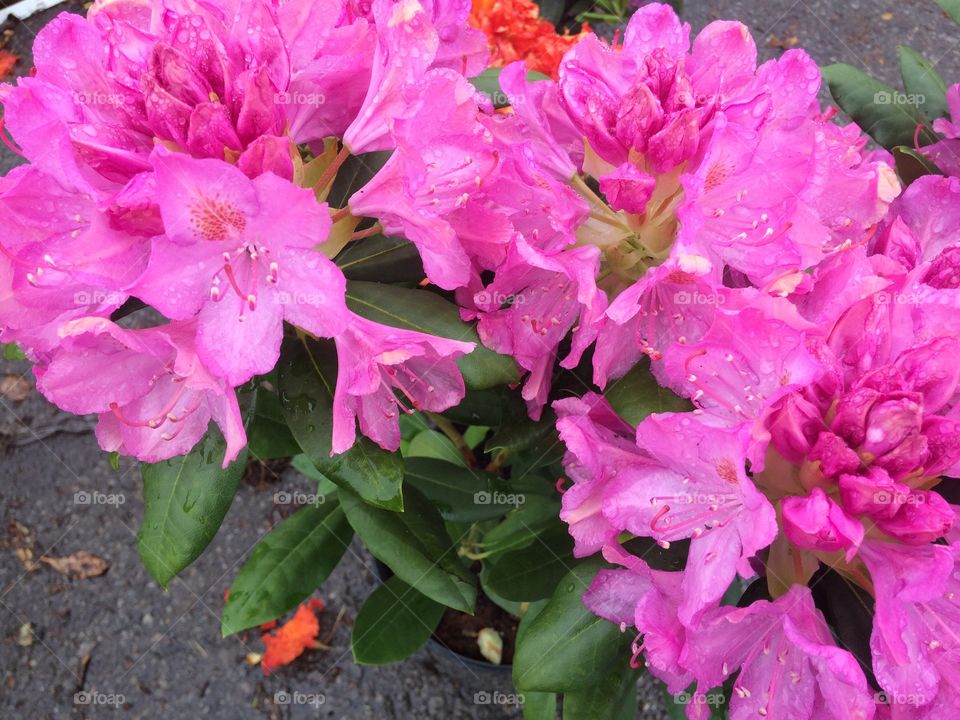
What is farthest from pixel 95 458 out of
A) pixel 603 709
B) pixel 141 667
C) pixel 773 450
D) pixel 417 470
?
pixel 773 450

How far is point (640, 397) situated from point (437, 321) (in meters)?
0.25

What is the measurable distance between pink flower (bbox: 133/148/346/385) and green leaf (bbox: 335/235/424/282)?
0.71ft

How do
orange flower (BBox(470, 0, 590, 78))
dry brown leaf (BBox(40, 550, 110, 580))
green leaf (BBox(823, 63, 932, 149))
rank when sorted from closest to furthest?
green leaf (BBox(823, 63, 932, 149)) < orange flower (BBox(470, 0, 590, 78)) < dry brown leaf (BBox(40, 550, 110, 580))

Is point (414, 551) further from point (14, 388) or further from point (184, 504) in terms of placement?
point (14, 388)

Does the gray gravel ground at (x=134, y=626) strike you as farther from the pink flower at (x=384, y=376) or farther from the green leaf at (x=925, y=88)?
the green leaf at (x=925, y=88)

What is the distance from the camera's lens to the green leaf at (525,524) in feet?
4.53

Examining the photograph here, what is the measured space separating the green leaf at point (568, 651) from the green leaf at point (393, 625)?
52 cm

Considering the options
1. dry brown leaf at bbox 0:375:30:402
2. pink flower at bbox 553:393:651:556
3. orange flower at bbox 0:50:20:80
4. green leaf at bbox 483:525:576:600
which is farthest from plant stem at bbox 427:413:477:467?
orange flower at bbox 0:50:20:80

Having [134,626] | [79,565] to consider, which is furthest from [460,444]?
[79,565]

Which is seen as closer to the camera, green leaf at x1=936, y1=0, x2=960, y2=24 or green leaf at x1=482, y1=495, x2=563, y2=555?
green leaf at x1=936, y1=0, x2=960, y2=24

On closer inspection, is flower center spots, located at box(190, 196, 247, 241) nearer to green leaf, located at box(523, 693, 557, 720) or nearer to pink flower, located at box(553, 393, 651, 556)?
pink flower, located at box(553, 393, 651, 556)

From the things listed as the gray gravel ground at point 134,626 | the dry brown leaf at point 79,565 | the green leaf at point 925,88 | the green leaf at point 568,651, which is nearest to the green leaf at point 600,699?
the green leaf at point 568,651

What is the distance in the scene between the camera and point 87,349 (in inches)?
31.1

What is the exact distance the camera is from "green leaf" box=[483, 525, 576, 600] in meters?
1.32
